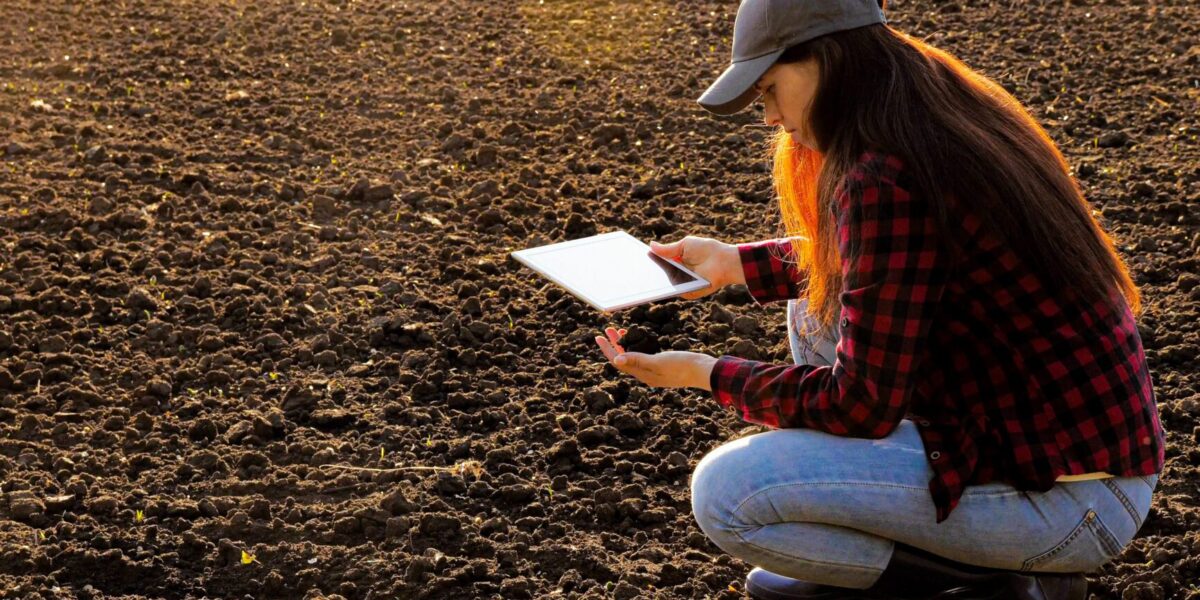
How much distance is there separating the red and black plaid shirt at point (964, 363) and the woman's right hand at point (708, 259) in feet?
1.93

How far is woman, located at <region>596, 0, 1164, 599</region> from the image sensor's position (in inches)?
92.7

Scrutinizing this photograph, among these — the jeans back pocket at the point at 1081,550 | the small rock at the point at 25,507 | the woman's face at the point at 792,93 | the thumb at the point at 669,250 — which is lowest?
the jeans back pocket at the point at 1081,550

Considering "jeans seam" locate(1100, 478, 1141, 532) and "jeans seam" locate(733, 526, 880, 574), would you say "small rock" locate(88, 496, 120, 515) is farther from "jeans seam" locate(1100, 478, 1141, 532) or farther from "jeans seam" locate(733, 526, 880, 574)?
"jeans seam" locate(1100, 478, 1141, 532)

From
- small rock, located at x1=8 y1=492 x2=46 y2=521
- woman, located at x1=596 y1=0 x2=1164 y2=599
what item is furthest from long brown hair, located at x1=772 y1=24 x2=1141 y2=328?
small rock, located at x1=8 y1=492 x2=46 y2=521

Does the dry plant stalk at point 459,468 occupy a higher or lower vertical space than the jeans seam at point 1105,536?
higher

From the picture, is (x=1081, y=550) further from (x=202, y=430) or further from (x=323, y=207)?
(x=323, y=207)

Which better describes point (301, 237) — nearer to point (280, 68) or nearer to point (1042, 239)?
point (280, 68)

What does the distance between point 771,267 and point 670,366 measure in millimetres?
515

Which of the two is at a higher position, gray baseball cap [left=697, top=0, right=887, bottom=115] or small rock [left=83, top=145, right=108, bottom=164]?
small rock [left=83, top=145, right=108, bottom=164]

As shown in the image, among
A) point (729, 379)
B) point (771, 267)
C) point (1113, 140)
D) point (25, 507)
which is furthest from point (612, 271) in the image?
point (1113, 140)

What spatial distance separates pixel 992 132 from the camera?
8.00ft

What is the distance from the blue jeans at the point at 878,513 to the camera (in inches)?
99.1

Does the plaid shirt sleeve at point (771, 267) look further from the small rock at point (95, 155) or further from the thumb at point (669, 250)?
the small rock at point (95, 155)

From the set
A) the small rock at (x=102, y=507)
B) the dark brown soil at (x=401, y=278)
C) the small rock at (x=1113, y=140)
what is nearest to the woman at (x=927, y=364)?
the dark brown soil at (x=401, y=278)
